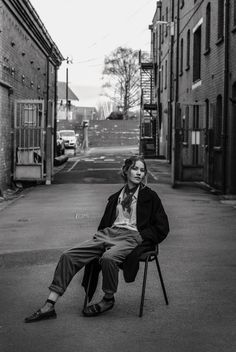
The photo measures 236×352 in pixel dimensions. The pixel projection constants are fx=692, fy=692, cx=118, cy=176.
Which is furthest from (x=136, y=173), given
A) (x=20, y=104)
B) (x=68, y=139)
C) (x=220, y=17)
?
(x=68, y=139)

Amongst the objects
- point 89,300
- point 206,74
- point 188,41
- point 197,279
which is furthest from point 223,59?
point 89,300

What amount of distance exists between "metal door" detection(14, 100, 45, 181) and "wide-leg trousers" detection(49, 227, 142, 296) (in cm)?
1511

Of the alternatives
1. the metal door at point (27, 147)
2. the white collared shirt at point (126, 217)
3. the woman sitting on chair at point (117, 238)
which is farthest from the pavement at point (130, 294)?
the metal door at point (27, 147)

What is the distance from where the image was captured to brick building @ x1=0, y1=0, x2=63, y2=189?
19.7 meters

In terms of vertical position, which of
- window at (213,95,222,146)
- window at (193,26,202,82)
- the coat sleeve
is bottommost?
the coat sleeve

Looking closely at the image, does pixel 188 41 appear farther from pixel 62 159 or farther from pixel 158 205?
pixel 158 205

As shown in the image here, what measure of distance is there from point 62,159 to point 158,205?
2863cm

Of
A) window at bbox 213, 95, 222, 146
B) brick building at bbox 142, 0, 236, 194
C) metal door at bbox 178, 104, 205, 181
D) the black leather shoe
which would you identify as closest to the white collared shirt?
the black leather shoe

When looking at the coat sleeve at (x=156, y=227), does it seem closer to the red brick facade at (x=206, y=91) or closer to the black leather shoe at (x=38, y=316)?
the black leather shoe at (x=38, y=316)

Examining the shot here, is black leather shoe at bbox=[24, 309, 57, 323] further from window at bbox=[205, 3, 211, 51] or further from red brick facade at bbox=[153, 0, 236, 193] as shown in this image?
window at bbox=[205, 3, 211, 51]

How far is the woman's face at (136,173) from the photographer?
6.41 meters

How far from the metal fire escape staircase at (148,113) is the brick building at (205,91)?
1306cm

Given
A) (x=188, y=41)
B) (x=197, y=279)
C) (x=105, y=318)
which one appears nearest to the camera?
(x=105, y=318)

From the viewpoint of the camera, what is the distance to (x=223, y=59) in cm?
1942
